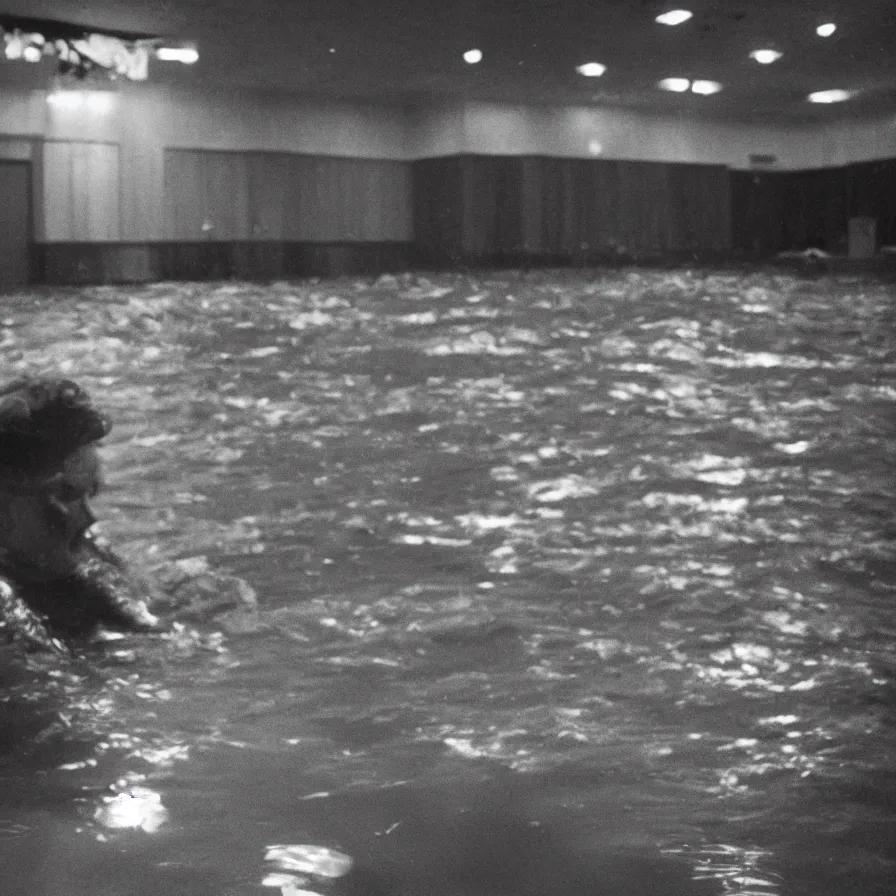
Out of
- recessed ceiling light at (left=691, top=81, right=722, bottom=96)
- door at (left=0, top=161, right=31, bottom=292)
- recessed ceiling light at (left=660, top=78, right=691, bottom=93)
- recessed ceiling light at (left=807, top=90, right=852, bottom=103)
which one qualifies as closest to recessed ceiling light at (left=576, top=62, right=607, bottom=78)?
recessed ceiling light at (left=660, top=78, right=691, bottom=93)

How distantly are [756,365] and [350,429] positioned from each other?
9.02ft

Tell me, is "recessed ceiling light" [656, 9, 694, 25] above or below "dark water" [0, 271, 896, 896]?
above

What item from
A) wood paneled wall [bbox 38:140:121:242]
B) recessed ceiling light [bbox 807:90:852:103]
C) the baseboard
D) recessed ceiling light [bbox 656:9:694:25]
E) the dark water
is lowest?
→ the dark water

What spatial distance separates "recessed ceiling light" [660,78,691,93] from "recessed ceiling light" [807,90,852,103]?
8.32ft

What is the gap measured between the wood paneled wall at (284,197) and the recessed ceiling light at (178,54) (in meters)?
3.35

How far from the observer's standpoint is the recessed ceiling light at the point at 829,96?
22667 mm

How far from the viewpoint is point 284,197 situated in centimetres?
2198

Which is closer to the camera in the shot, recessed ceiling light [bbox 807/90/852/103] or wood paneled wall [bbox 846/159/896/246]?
recessed ceiling light [bbox 807/90/852/103]

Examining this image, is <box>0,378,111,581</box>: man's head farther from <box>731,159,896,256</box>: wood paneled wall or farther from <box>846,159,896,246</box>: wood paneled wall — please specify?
<box>846,159,896,246</box>: wood paneled wall

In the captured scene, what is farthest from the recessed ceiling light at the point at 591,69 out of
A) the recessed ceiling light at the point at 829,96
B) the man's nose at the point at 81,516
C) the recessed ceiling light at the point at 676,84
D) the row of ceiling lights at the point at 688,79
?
the man's nose at the point at 81,516

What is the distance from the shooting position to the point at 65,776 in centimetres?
273

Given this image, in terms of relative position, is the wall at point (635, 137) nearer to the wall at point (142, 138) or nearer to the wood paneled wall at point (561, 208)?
the wood paneled wall at point (561, 208)

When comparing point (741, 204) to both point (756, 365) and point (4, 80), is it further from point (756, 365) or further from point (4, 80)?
point (756, 365)

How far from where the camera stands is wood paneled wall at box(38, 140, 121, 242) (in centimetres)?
1967
